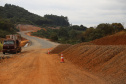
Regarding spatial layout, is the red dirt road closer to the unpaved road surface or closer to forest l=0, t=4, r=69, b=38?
the unpaved road surface

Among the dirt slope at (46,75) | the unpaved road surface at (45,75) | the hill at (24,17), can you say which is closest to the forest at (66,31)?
the hill at (24,17)

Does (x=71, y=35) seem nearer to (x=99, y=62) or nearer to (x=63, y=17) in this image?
(x=99, y=62)

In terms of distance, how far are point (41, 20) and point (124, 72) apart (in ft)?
458

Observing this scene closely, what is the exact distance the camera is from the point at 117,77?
27.4 ft

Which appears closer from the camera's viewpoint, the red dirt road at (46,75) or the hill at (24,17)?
the red dirt road at (46,75)

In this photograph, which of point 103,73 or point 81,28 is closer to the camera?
point 103,73

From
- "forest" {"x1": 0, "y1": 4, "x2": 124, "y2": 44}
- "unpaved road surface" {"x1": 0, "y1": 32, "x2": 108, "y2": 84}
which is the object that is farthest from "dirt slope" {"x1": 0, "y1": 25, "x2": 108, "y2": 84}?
"forest" {"x1": 0, "y1": 4, "x2": 124, "y2": 44}

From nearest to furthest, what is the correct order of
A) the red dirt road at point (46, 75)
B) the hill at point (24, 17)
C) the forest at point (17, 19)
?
1. the red dirt road at point (46, 75)
2. the forest at point (17, 19)
3. the hill at point (24, 17)

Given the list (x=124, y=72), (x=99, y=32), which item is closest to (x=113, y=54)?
(x=124, y=72)

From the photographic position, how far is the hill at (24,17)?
124 metres

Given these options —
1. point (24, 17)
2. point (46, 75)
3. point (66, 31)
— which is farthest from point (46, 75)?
point (24, 17)

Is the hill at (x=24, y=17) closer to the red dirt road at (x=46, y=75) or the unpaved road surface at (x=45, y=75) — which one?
the unpaved road surface at (x=45, y=75)

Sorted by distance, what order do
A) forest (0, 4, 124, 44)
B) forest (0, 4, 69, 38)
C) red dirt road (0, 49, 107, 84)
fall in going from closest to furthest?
red dirt road (0, 49, 107, 84) < forest (0, 4, 124, 44) < forest (0, 4, 69, 38)

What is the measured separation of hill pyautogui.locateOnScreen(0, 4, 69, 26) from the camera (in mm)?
123519
